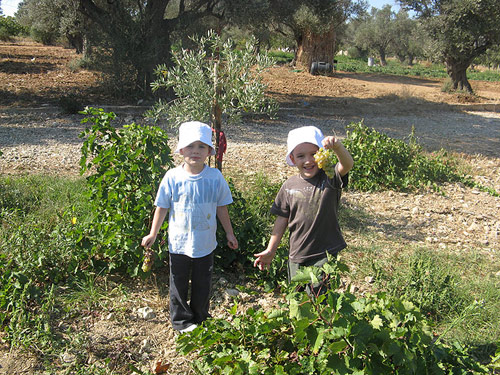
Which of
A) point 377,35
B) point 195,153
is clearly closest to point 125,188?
point 195,153

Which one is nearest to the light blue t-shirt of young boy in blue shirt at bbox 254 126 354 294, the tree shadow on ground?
young boy in blue shirt at bbox 254 126 354 294

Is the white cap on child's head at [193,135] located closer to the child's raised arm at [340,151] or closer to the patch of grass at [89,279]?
the child's raised arm at [340,151]

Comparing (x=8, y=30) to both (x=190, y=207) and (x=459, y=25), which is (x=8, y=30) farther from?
(x=190, y=207)

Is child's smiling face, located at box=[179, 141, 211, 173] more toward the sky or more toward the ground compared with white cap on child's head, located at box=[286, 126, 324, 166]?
more toward the ground

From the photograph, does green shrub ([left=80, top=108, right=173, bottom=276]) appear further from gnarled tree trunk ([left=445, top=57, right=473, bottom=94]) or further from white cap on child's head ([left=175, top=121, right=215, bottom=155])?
gnarled tree trunk ([left=445, top=57, right=473, bottom=94])

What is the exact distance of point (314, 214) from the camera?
2611 mm

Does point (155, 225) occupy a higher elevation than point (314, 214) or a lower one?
lower

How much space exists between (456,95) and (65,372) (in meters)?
18.9

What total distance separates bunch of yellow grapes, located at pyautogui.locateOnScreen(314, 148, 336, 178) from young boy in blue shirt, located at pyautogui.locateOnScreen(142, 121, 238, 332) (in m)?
0.73

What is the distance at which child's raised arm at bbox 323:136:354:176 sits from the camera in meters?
2.38

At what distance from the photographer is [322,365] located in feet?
6.34

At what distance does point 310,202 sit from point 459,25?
670 inches

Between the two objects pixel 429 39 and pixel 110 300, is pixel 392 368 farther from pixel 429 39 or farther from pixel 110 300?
pixel 429 39

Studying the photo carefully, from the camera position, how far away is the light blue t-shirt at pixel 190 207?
2.78 meters
